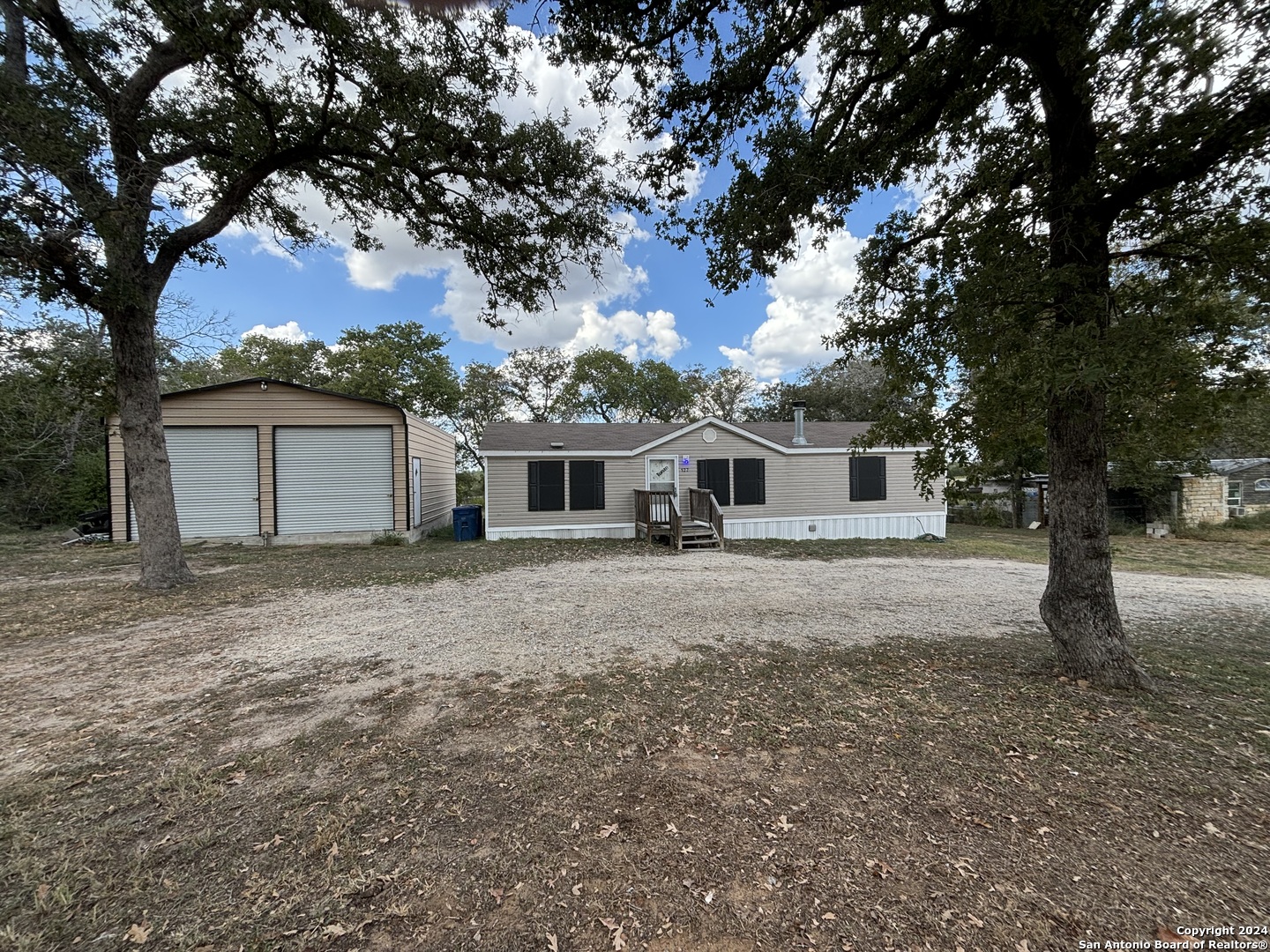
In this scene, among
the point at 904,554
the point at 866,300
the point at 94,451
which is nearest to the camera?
the point at 866,300

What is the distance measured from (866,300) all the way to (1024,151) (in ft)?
5.16

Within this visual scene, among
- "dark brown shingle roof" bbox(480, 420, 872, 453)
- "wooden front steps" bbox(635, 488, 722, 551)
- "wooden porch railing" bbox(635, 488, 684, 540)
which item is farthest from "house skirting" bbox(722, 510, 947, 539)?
"dark brown shingle roof" bbox(480, 420, 872, 453)

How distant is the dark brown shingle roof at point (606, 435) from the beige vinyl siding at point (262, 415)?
8.39ft

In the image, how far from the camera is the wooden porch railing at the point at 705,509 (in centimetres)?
1110

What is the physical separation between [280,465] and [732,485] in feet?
35.2

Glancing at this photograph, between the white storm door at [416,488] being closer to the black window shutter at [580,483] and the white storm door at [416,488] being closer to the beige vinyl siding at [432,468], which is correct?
the beige vinyl siding at [432,468]

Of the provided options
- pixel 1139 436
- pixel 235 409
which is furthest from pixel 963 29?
pixel 235 409

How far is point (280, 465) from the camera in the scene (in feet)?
35.9

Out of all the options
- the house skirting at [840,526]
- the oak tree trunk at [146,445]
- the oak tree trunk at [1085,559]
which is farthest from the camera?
the house skirting at [840,526]

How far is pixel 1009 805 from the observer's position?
89.1 inches

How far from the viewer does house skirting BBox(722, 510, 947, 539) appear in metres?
12.8

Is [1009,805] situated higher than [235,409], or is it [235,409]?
[235,409]

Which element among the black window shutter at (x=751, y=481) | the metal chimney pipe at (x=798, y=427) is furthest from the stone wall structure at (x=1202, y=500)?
the black window shutter at (x=751, y=481)

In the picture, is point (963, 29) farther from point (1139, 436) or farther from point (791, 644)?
point (791, 644)
